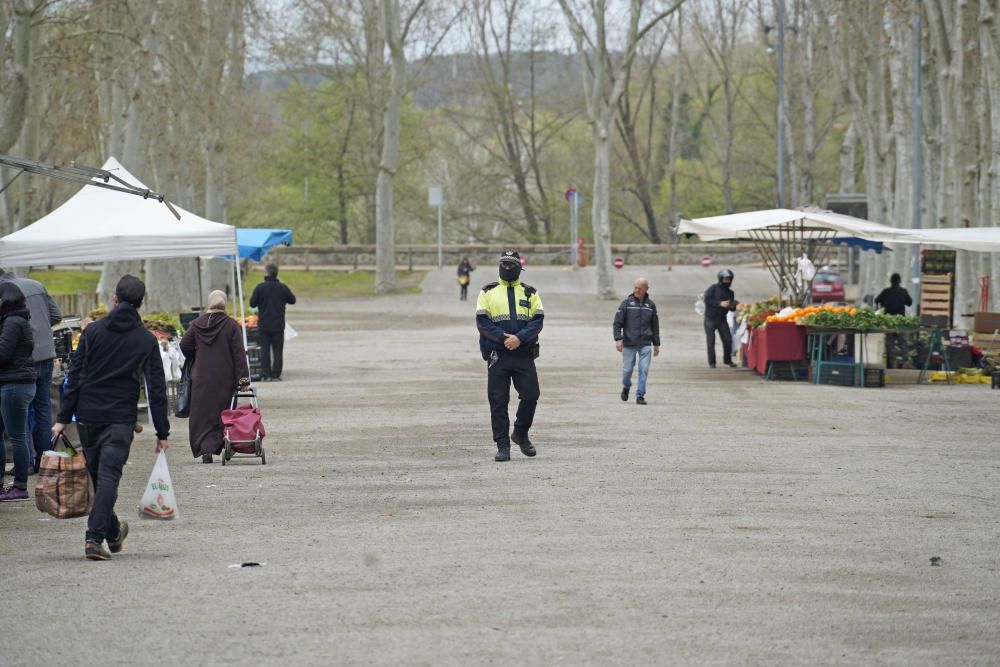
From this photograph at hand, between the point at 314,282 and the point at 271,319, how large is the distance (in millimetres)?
36176

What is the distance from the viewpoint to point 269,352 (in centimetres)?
2341

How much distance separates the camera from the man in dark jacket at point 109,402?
920 centimetres

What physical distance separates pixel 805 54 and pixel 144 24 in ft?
98.1

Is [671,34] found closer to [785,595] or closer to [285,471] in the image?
[285,471]

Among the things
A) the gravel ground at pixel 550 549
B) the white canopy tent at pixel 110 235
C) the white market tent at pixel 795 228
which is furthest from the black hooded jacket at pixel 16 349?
the white market tent at pixel 795 228

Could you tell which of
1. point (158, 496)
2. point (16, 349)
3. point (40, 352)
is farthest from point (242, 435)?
point (158, 496)

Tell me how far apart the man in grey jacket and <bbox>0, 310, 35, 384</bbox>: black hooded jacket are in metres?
0.60

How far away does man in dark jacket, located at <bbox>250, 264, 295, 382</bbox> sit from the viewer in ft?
75.4

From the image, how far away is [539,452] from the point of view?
14.4m

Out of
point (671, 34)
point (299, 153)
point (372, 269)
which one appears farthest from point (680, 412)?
point (671, 34)

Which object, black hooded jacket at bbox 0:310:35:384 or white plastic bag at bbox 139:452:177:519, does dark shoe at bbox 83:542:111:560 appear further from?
black hooded jacket at bbox 0:310:35:384

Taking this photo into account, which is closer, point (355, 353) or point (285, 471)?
point (285, 471)

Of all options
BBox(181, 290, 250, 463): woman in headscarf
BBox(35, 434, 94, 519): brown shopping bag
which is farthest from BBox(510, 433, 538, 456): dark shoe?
BBox(35, 434, 94, 519): brown shopping bag

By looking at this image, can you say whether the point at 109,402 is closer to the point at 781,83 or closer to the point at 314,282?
the point at 781,83
